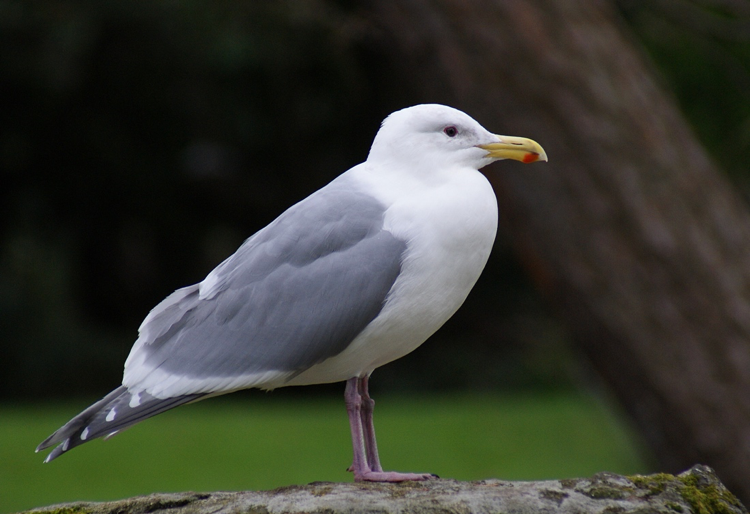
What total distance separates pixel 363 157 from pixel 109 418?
9.68 m

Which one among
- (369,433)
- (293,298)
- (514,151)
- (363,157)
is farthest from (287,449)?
(514,151)

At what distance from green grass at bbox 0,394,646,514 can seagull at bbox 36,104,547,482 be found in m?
3.97

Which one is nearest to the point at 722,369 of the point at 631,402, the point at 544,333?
the point at 631,402

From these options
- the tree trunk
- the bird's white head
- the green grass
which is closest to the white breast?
the bird's white head

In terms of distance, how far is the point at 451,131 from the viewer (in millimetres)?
3174

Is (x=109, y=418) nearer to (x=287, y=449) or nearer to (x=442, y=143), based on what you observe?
(x=442, y=143)

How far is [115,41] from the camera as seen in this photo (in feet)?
38.5

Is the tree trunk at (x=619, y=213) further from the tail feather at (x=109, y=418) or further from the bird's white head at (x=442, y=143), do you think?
the tail feather at (x=109, y=418)

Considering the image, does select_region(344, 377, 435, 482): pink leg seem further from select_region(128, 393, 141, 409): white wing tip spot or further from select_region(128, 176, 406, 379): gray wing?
select_region(128, 393, 141, 409): white wing tip spot

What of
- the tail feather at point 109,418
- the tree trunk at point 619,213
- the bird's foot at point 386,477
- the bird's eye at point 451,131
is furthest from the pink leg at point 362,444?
the tree trunk at point 619,213

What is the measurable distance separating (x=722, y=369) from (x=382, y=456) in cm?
348

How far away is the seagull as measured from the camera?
2932mm

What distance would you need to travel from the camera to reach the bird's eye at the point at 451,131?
10.4 ft

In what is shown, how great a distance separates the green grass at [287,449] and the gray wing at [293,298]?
13.0ft
